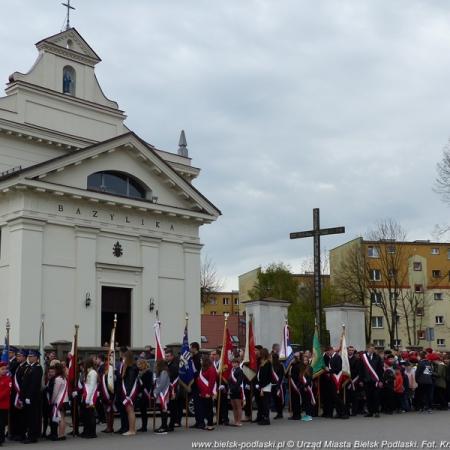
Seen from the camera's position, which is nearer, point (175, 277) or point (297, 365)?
point (297, 365)

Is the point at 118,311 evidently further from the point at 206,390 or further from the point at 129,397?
the point at 129,397

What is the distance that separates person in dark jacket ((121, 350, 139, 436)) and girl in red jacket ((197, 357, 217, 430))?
4.61 feet

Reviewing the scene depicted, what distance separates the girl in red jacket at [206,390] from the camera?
615 inches

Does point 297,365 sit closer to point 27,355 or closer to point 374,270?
point 27,355

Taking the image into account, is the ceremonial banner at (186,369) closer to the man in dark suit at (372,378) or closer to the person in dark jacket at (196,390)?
the person in dark jacket at (196,390)

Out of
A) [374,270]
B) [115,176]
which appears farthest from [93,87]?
[374,270]

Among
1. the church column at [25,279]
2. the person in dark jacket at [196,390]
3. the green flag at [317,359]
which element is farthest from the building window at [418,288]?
the person in dark jacket at [196,390]

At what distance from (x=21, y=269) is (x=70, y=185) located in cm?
352

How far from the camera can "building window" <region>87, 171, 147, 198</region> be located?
27547mm

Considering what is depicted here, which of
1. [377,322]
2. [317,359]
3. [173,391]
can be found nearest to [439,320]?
[377,322]

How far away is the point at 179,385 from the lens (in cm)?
1574

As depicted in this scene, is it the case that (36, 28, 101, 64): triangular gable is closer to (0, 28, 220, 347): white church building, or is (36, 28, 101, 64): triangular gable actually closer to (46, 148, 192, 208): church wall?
(0, 28, 220, 347): white church building

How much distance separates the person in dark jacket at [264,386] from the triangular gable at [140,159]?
1167cm

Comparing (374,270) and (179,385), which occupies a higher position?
(374,270)
